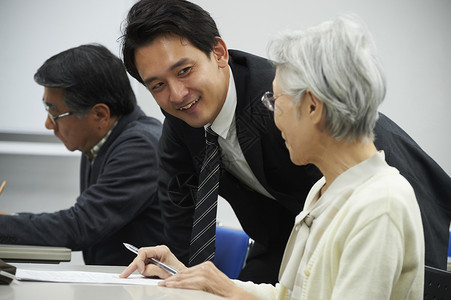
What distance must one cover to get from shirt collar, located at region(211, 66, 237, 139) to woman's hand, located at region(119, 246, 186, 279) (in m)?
0.40

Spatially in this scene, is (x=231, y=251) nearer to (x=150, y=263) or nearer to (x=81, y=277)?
(x=150, y=263)

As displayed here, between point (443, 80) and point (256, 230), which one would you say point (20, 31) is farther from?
point (443, 80)

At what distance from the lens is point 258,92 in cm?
173

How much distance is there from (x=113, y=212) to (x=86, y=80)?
61 cm

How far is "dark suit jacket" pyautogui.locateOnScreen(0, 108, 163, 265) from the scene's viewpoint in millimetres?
2330

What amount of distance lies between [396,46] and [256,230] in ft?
7.43

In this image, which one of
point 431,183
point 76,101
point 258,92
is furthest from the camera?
point 76,101

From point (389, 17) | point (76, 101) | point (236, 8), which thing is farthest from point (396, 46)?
point (76, 101)

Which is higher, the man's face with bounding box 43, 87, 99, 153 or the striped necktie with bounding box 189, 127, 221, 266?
the man's face with bounding box 43, 87, 99, 153

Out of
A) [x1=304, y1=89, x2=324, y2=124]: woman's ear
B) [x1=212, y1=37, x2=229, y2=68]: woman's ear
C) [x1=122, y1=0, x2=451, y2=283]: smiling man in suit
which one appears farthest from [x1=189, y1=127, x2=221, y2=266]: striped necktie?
[x1=304, y1=89, x2=324, y2=124]: woman's ear

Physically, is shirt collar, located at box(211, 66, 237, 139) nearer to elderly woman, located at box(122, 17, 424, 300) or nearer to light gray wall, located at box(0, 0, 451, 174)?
elderly woman, located at box(122, 17, 424, 300)

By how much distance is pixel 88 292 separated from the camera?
1.13m

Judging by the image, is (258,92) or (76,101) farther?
(76,101)

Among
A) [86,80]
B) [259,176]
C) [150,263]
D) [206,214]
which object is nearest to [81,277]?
[150,263]
